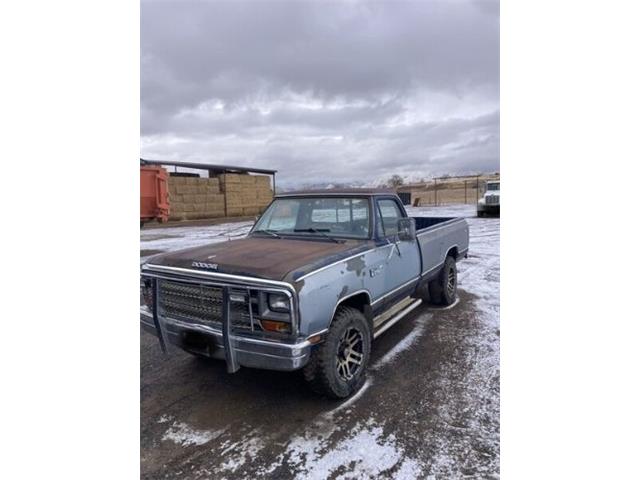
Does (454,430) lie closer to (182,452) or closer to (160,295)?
(182,452)

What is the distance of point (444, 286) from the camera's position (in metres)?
5.70

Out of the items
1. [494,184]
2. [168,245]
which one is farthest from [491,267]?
[494,184]

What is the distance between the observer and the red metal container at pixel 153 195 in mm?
9773

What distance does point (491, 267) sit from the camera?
8164 millimetres

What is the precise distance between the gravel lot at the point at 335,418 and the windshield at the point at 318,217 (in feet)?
4.44

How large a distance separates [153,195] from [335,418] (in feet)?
27.7

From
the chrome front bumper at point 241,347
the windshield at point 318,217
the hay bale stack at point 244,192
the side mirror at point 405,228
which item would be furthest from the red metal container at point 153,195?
the hay bale stack at point 244,192

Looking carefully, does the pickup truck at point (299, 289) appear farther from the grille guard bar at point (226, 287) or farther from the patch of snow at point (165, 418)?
the patch of snow at point (165, 418)

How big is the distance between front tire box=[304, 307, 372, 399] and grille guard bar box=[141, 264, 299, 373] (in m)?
0.42

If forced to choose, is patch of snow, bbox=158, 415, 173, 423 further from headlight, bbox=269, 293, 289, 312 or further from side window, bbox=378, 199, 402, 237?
side window, bbox=378, 199, 402, 237

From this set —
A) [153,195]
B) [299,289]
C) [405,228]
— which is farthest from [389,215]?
[153,195]

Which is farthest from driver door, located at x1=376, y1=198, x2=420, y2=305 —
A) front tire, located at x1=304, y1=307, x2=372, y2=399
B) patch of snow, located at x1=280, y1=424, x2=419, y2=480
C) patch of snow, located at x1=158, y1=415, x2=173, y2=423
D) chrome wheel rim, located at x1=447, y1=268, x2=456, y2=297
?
patch of snow, located at x1=158, y1=415, x2=173, y2=423

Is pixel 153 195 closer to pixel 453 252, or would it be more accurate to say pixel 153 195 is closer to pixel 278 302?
pixel 453 252

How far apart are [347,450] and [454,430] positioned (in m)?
Result: 0.80
